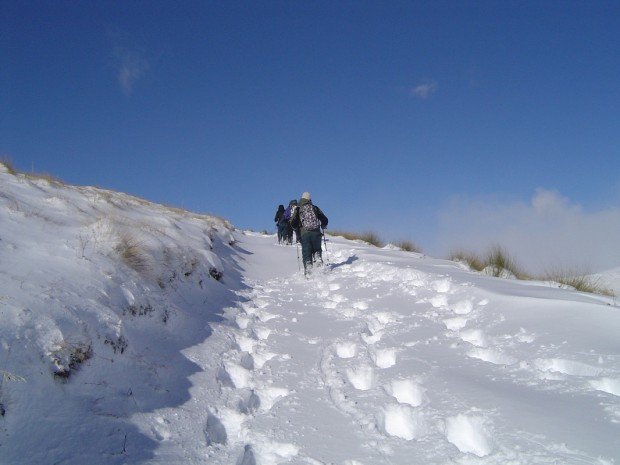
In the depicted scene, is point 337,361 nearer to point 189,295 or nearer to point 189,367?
point 189,367

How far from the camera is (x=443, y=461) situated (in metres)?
2.44

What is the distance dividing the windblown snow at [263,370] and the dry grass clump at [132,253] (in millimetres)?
32

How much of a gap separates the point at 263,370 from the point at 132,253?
222 cm

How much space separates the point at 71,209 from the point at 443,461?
5.46 m

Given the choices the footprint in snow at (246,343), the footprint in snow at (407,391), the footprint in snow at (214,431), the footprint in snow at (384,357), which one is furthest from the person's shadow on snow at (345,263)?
the footprint in snow at (214,431)

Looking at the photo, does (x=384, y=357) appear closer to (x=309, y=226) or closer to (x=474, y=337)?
(x=474, y=337)

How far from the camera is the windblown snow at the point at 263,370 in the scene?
2439 mm

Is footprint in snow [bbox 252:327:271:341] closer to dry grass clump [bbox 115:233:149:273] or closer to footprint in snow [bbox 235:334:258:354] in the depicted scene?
footprint in snow [bbox 235:334:258:354]

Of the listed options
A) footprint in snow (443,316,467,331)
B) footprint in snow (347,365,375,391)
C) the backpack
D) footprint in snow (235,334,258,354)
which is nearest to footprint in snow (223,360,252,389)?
footprint in snow (235,334,258,354)

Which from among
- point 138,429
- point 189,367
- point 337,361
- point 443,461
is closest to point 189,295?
point 189,367

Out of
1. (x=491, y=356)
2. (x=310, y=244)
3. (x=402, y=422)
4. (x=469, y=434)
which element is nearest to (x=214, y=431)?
(x=402, y=422)

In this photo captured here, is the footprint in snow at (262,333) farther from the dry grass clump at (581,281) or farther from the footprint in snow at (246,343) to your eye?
the dry grass clump at (581,281)

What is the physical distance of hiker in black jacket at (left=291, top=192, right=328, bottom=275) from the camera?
9555mm

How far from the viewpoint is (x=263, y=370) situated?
12.8ft
